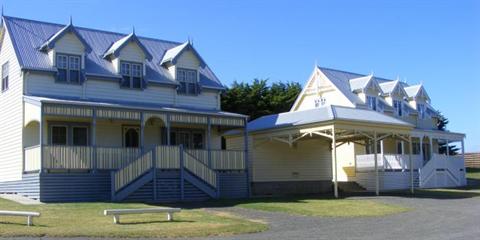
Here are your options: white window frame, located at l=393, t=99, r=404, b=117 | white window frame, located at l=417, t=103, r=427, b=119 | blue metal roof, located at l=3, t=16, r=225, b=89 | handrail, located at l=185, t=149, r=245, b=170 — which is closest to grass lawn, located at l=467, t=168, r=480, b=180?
white window frame, located at l=417, t=103, r=427, b=119

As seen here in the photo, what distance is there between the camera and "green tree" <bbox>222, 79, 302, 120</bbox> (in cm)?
5472

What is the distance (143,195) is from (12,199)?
17.9 ft

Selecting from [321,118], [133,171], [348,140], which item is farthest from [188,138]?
[348,140]

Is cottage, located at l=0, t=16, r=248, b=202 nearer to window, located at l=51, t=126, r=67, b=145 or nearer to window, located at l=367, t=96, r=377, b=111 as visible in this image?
window, located at l=51, t=126, r=67, b=145

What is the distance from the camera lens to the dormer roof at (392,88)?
162ft

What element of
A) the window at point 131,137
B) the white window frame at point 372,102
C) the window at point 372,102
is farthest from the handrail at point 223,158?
the window at point 372,102

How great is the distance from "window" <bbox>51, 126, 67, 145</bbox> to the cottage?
0.05 meters

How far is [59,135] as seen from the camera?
29641mm

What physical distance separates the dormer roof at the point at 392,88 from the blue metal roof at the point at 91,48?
1841 cm

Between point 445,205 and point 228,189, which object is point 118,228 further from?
point 445,205

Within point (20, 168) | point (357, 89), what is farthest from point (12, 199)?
point (357, 89)

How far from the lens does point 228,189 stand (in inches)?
1265

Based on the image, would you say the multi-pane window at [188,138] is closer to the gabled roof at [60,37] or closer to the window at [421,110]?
the gabled roof at [60,37]

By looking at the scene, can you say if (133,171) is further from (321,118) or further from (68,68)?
(321,118)
